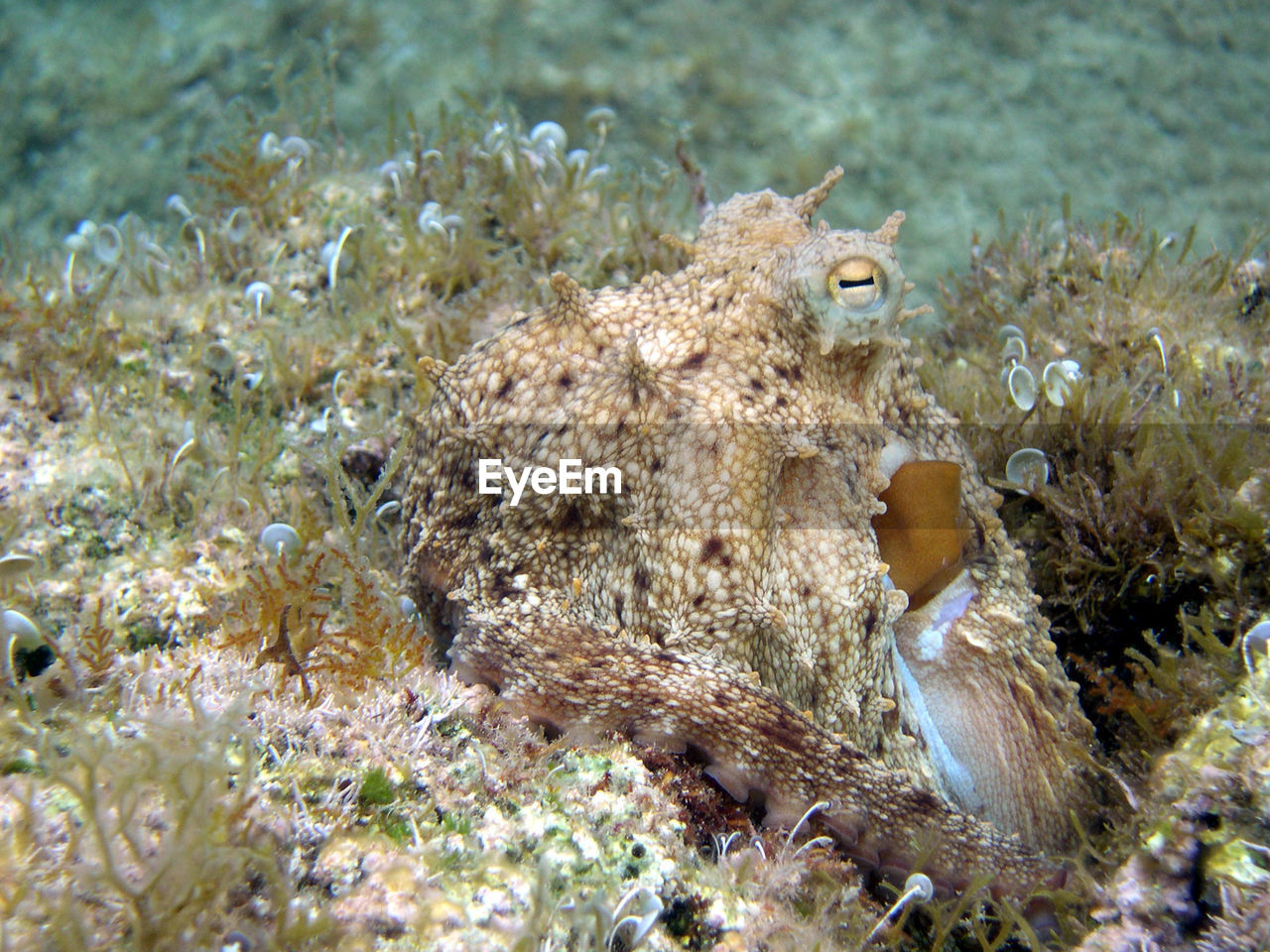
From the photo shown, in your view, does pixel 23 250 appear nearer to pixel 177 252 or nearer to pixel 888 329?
pixel 177 252

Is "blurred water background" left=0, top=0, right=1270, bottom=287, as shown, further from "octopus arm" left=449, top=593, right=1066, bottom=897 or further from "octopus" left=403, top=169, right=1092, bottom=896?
"octopus arm" left=449, top=593, right=1066, bottom=897

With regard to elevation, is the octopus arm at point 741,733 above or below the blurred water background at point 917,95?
below

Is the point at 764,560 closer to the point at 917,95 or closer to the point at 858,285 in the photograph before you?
the point at 858,285

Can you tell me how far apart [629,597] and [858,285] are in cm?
124

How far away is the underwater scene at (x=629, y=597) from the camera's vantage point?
6.19ft

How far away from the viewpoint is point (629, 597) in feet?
7.49

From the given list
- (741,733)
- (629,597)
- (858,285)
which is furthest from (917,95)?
(741,733)

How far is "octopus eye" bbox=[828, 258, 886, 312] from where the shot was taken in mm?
2158

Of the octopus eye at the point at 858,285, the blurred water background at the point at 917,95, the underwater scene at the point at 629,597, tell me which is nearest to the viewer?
the underwater scene at the point at 629,597

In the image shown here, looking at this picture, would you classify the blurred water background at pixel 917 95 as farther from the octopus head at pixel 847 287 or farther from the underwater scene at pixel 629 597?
the octopus head at pixel 847 287

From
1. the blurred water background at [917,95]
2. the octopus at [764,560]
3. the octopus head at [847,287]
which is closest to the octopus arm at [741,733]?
the octopus at [764,560]

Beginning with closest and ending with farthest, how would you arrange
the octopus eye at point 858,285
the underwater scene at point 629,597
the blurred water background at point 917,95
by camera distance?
1. the underwater scene at point 629,597
2. the octopus eye at point 858,285
3. the blurred water background at point 917,95

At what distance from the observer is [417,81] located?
798cm

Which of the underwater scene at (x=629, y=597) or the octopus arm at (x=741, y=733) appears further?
the octopus arm at (x=741, y=733)
